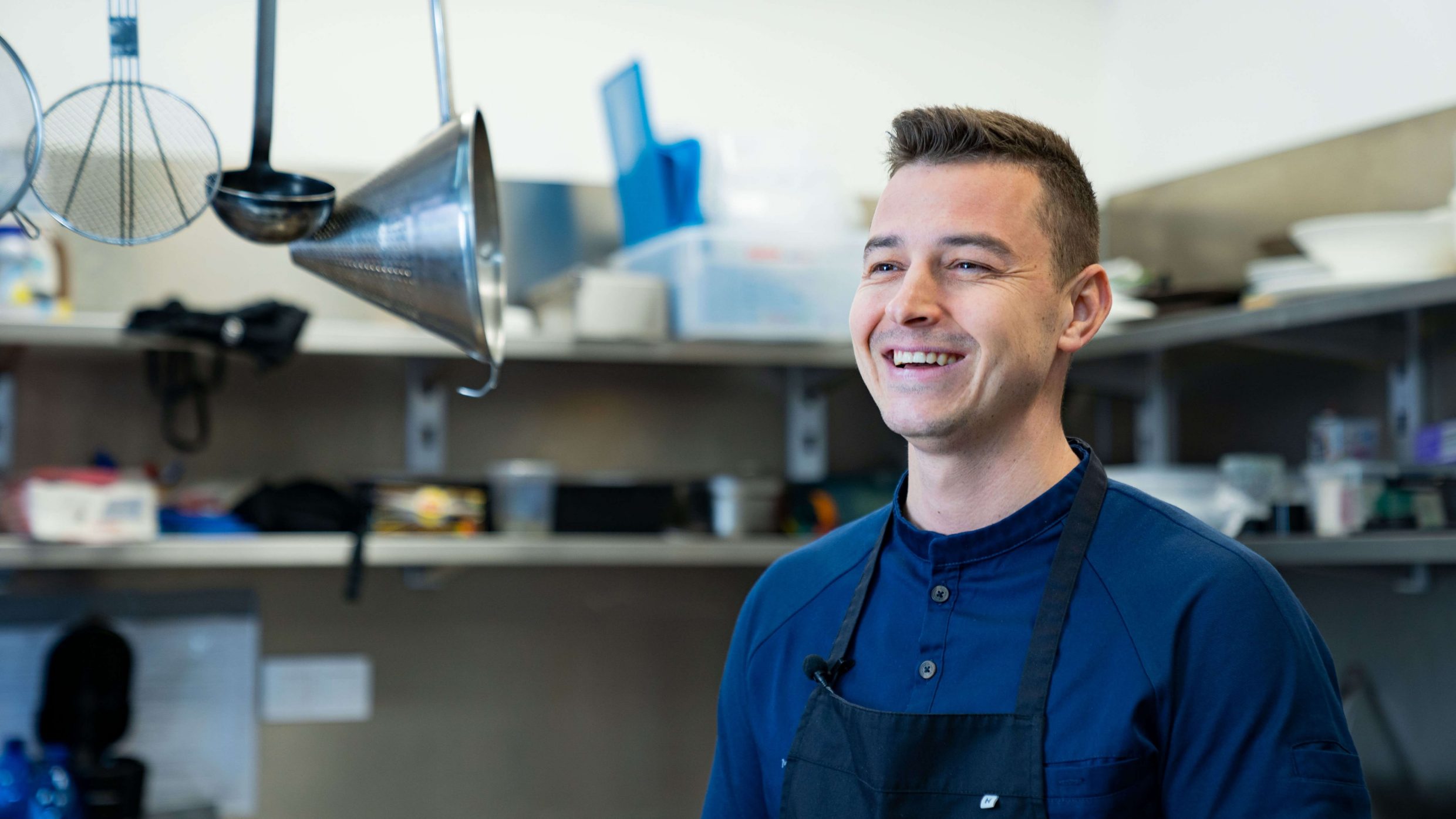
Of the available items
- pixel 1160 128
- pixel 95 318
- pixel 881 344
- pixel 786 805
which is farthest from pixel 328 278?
A: pixel 1160 128

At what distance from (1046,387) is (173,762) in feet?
6.43

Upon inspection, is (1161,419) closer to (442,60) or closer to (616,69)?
(616,69)

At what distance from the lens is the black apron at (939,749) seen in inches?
40.7

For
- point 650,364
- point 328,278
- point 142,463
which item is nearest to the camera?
point 328,278

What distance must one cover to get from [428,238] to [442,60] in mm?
198

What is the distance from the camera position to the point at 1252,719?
3.14 feet

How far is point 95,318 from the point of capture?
2119 millimetres

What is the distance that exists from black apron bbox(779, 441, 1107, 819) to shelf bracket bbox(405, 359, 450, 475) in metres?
1.48

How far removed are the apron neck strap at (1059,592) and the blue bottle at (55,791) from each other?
1.78 meters

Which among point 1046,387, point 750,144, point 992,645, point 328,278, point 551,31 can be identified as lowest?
point 992,645

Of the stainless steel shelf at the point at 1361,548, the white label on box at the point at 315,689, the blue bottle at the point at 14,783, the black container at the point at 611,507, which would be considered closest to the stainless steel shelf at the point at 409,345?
the black container at the point at 611,507

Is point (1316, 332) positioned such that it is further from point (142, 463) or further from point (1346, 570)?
point (142, 463)

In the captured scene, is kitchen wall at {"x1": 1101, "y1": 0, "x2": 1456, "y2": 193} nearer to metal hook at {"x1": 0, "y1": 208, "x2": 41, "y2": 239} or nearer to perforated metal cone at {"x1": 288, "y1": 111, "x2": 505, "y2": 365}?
perforated metal cone at {"x1": 288, "y1": 111, "x2": 505, "y2": 365}

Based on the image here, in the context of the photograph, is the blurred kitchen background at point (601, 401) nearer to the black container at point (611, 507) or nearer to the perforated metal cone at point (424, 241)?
the black container at point (611, 507)
